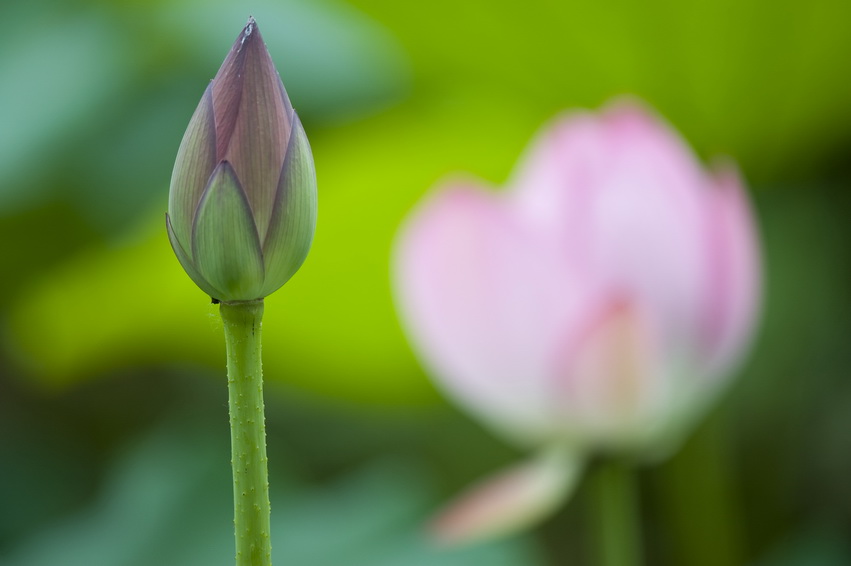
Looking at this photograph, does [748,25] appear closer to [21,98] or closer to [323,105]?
[323,105]

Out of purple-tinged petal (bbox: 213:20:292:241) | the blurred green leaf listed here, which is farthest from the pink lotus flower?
purple-tinged petal (bbox: 213:20:292:241)

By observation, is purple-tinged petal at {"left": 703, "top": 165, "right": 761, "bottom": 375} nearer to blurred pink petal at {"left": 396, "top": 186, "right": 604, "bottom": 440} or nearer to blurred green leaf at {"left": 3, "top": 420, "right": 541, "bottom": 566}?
blurred pink petal at {"left": 396, "top": 186, "right": 604, "bottom": 440}

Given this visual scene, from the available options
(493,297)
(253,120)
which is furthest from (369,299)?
(253,120)

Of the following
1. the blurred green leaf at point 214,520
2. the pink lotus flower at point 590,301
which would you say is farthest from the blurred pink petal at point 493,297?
the blurred green leaf at point 214,520

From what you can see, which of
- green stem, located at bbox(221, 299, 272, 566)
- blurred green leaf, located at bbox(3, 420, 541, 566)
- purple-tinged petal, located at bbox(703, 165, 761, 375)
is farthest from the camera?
blurred green leaf, located at bbox(3, 420, 541, 566)

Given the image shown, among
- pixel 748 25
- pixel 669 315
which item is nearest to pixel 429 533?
pixel 669 315

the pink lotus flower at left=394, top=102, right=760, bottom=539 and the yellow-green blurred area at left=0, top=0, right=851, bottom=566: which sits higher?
the yellow-green blurred area at left=0, top=0, right=851, bottom=566

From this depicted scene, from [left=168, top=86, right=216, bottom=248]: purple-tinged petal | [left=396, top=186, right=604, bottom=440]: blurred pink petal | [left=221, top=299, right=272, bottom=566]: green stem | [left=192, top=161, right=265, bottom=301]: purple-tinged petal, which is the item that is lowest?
[left=221, top=299, right=272, bottom=566]: green stem

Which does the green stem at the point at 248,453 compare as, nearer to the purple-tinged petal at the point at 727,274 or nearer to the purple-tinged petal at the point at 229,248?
the purple-tinged petal at the point at 229,248

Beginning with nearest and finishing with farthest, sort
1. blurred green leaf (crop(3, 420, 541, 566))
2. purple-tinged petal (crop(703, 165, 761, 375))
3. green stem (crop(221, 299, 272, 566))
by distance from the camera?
green stem (crop(221, 299, 272, 566)), purple-tinged petal (crop(703, 165, 761, 375)), blurred green leaf (crop(3, 420, 541, 566))
